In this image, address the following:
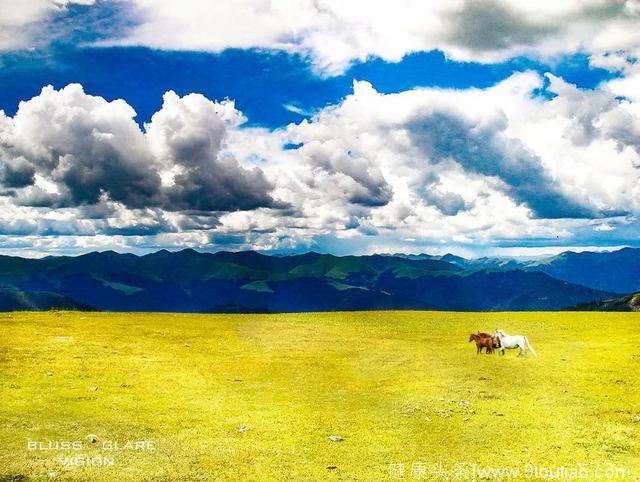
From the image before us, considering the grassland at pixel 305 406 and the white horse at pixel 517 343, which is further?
the white horse at pixel 517 343

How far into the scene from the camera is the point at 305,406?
2938 centimetres

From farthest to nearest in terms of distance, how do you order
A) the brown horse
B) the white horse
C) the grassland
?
the brown horse → the white horse → the grassland

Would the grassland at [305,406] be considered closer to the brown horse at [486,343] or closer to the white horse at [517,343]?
the white horse at [517,343]

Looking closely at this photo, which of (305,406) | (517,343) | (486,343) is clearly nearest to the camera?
(305,406)

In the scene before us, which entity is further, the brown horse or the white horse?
the brown horse

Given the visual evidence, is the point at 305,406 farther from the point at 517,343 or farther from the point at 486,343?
the point at 517,343

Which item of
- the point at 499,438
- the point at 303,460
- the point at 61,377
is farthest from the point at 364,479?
the point at 61,377

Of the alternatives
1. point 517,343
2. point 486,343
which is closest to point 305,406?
point 486,343

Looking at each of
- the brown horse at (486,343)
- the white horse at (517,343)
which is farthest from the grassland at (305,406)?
the brown horse at (486,343)

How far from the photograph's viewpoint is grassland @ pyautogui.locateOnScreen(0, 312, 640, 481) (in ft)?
67.6

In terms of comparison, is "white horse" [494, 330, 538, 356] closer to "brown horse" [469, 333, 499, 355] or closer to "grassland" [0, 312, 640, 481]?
"brown horse" [469, 333, 499, 355]

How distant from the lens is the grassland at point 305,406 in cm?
2061

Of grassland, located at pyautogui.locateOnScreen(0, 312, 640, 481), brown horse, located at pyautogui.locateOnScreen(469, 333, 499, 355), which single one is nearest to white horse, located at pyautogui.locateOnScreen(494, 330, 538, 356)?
brown horse, located at pyautogui.locateOnScreen(469, 333, 499, 355)

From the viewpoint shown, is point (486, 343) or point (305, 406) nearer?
point (305, 406)
